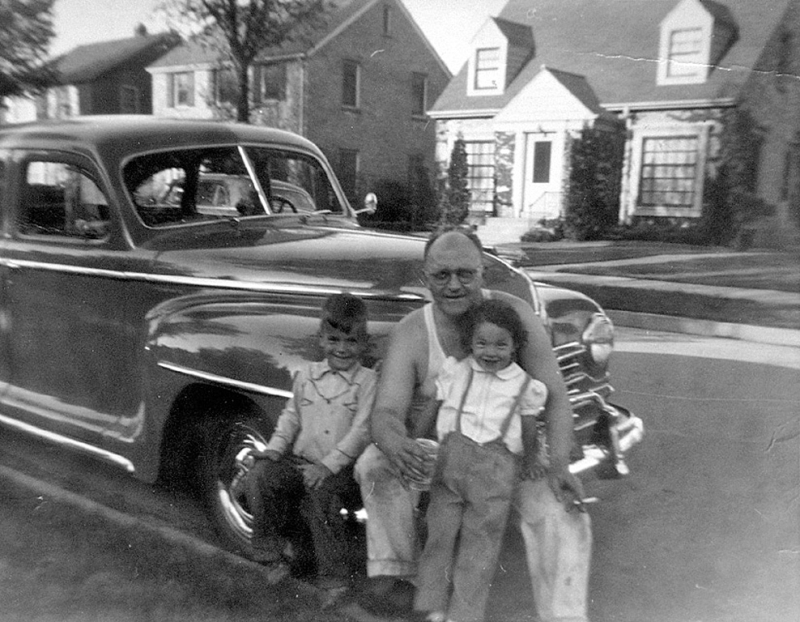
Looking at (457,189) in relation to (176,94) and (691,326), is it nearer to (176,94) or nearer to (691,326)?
(176,94)

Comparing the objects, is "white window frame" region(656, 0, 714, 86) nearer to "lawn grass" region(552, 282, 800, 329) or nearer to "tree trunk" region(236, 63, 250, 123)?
"lawn grass" region(552, 282, 800, 329)

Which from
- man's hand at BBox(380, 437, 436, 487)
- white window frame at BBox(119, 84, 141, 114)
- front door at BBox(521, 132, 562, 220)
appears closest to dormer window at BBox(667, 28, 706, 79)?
front door at BBox(521, 132, 562, 220)

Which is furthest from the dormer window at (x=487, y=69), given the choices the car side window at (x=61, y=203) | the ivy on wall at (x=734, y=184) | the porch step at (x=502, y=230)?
the car side window at (x=61, y=203)

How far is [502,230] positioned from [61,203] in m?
1.94

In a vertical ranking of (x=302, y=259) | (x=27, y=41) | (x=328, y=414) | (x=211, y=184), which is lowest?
(x=328, y=414)

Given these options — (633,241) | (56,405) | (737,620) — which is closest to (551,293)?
(633,241)

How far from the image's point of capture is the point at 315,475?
2539mm

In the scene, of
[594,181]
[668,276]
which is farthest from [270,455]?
[668,276]

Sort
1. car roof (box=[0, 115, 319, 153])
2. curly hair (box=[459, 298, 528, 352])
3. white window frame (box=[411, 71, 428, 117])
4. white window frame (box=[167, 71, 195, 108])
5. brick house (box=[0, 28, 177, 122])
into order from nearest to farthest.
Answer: curly hair (box=[459, 298, 528, 352]), white window frame (box=[411, 71, 428, 117]), car roof (box=[0, 115, 319, 153]), brick house (box=[0, 28, 177, 122]), white window frame (box=[167, 71, 195, 108])

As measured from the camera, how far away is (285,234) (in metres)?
3.30

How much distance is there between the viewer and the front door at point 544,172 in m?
2.84

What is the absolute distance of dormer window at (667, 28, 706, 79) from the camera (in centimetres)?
255

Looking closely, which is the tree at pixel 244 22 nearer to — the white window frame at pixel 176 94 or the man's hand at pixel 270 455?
the white window frame at pixel 176 94

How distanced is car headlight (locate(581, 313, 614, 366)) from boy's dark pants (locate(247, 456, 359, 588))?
1197 millimetres
